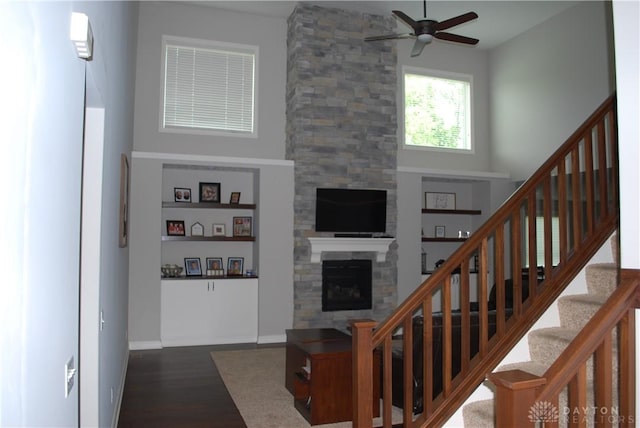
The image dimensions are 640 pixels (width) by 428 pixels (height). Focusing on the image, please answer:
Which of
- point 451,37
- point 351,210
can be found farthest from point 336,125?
point 451,37

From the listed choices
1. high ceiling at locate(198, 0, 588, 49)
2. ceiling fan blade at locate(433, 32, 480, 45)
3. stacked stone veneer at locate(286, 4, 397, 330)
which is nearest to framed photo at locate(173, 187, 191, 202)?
stacked stone veneer at locate(286, 4, 397, 330)

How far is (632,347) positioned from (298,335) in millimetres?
2963

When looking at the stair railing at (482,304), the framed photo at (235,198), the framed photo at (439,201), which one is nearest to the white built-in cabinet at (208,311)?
the framed photo at (235,198)

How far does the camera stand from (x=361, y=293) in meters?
7.42

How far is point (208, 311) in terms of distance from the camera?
22.4 ft

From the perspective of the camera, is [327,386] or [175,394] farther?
[175,394]

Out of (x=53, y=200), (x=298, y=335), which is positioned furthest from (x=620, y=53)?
(x=298, y=335)

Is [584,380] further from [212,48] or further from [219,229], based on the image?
[212,48]

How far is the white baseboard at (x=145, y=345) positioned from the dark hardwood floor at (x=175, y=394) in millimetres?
170

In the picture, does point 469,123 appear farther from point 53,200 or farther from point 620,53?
point 53,200

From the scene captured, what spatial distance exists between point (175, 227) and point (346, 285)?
8.65 feet

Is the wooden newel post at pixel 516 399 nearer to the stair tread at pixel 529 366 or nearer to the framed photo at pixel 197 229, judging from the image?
the stair tread at pixel 529 366

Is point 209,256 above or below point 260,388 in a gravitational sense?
above

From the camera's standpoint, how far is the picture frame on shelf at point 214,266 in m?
7.30
